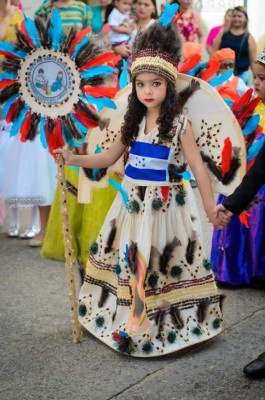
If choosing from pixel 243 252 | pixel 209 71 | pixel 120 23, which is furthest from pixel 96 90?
pixel 120 23

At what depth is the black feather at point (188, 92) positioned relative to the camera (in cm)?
381

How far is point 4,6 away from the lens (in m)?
6.14

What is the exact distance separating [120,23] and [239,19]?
145 centimetres

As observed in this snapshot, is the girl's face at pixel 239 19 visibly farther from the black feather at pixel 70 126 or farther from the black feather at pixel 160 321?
the black feather at pixel 160 321

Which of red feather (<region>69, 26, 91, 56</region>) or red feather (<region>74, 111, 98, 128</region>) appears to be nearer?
red feather (<region>69, 26, 91, 56</region>)

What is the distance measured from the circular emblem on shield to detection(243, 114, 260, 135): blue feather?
98 cm

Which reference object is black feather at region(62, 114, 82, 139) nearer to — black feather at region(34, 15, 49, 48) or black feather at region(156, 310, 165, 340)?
black feather at region(34, 15, 49, 48)

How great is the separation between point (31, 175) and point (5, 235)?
0.81 meters

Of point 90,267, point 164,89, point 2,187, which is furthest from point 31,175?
point 164,89

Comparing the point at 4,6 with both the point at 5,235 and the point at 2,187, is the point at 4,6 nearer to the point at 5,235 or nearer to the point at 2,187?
the point at 2,187

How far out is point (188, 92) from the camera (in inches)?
151

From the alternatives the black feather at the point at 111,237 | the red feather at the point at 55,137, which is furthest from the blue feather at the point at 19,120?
the black feather at the point at 111,237

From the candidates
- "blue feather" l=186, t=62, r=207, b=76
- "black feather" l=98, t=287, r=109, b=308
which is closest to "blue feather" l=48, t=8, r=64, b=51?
"blue feather" l=186, t=62, r=207, b=76

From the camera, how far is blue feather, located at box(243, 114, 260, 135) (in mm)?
3873
